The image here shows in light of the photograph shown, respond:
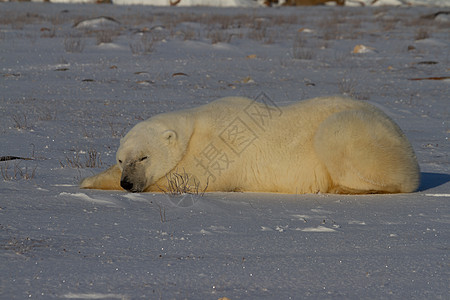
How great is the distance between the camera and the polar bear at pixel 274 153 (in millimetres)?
4254

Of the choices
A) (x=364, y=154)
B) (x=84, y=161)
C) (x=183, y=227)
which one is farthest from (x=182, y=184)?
(x=84, y=161)

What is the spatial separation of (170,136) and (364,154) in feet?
4.26

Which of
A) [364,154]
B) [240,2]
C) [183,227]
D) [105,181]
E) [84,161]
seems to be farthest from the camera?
[240,2]

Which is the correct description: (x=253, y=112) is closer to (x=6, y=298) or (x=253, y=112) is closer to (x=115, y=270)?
(x=115, y=270)

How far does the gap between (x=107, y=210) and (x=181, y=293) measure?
1.37 meters

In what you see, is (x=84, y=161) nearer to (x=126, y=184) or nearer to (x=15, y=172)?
(x=15, y=172)

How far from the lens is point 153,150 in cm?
442

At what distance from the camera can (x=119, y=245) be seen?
2920 mm

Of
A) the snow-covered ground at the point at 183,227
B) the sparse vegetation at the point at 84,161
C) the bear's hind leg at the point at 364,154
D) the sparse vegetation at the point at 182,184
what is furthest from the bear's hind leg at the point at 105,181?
the bear's hind leg at the point at 364,154

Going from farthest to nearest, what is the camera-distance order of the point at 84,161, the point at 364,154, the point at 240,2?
the point at 240,2, the point at 84,161, the point at 364,154

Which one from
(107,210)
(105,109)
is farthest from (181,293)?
(105,109)

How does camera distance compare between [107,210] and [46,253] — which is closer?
[46,253]

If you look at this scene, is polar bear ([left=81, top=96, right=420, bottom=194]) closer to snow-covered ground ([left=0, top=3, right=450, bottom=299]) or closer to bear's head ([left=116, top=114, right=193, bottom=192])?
bear's head ([left=116, top=114, right=193, bottom=192])

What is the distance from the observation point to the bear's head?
4.37m
